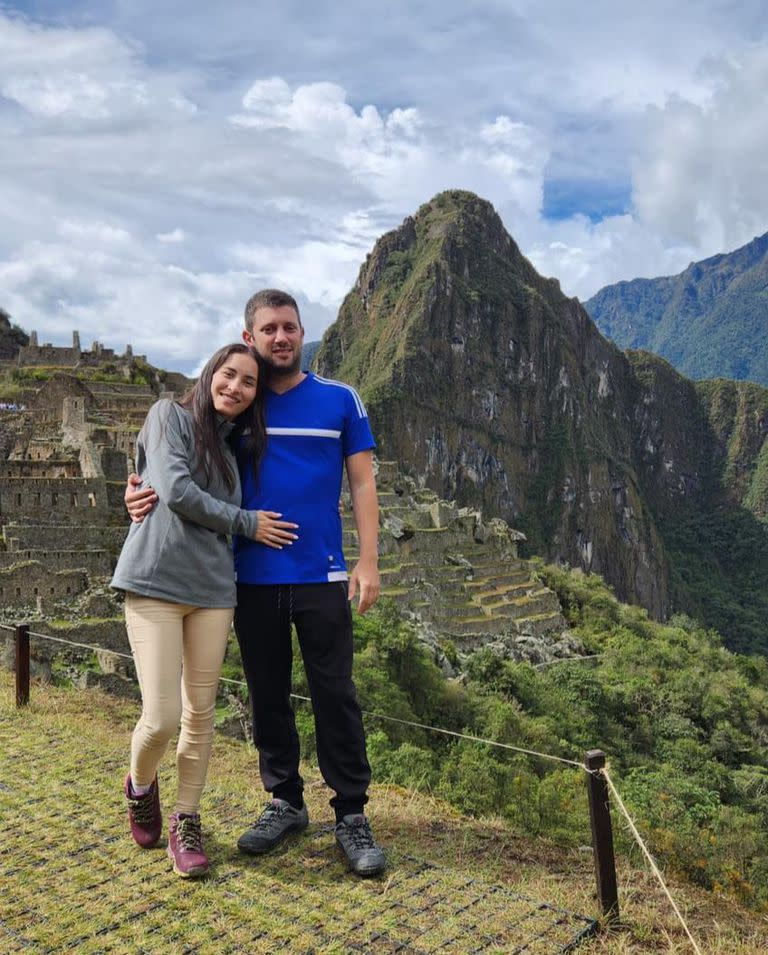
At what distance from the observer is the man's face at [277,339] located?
3559mm

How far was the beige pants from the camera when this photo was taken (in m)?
3.34

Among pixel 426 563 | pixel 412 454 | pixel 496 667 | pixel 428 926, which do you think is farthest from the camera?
pixel 412 454

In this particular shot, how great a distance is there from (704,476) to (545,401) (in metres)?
43.2

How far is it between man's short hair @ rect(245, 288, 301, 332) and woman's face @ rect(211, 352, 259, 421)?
0.83 ft

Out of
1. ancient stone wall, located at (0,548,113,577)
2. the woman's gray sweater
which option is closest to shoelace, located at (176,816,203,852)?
the woman's gray sweater

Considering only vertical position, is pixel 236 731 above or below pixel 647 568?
above

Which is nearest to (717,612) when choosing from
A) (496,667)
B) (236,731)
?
(496,667)

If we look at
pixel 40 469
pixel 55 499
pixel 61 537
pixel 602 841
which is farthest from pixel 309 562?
pixel 40 469

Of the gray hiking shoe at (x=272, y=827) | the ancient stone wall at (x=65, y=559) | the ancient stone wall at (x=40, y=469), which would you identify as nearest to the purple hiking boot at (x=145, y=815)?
the gray hiking shoe at (x=272, y=827)

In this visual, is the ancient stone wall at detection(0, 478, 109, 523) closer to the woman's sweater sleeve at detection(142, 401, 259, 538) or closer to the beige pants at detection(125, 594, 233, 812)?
the beige pants at detection(125, 594, 233, 812)

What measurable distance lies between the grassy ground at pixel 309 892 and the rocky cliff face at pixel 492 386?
87.6 metres

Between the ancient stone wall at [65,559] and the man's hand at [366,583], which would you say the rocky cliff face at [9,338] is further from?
the man's hand at [366,583]

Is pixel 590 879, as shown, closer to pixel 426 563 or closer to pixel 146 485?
pixel 146 485

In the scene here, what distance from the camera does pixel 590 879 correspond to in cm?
372
